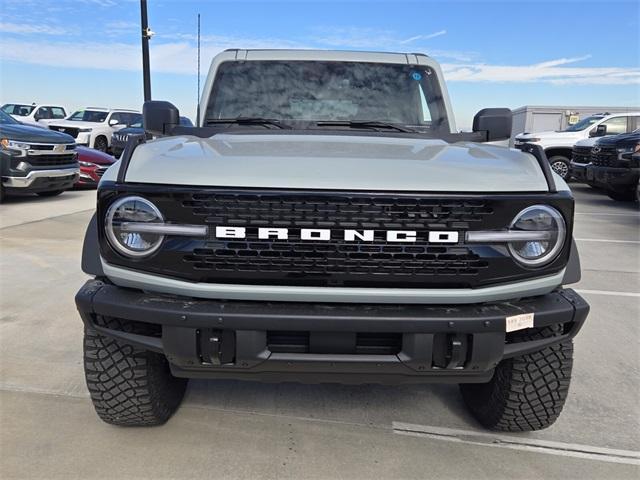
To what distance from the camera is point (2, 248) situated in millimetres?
6227

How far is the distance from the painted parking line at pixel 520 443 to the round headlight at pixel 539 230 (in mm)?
1036

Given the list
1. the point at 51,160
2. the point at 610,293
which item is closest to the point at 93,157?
the point at 51,160

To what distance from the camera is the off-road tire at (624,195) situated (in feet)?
37.4

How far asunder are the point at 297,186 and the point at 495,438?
166cm

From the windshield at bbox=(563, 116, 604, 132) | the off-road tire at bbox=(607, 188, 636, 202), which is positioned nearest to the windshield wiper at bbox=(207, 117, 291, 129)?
the off-road tire at bbox=(607, 188, 636, 202)

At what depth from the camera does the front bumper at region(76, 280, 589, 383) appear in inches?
79.3

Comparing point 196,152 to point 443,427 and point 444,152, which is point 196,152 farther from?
point 443,427

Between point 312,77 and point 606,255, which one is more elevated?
point 312,77

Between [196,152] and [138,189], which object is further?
[196,152]

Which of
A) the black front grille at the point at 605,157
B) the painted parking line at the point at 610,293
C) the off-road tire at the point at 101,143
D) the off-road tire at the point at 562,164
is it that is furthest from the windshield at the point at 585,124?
the off-road tire at the point at 101,143

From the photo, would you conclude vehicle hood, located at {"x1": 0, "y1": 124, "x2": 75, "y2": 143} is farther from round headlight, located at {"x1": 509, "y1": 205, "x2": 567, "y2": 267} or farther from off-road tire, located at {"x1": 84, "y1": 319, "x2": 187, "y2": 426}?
round headlight, located at {"x1": 509, "y1": 205, "x2": 567, "y2": 267}

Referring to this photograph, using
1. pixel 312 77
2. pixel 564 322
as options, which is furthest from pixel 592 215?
pixel 564 322

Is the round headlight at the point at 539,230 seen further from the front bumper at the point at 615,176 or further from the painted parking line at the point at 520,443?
the front bumper at the point at 615,176

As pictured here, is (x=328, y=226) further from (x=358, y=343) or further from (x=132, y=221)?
(x=132, y=221)
